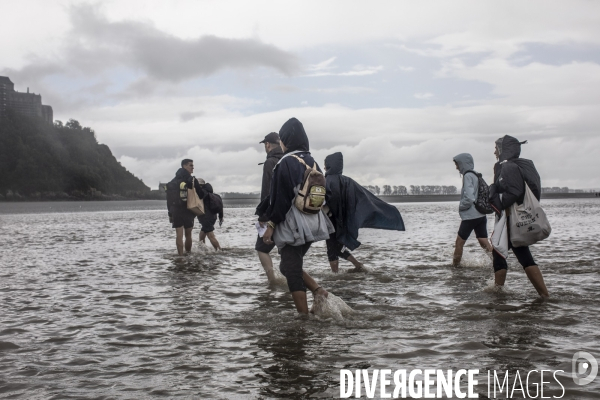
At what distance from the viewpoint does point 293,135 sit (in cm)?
615

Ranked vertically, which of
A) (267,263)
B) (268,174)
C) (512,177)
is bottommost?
(267,263)

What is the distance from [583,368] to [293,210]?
2900 millimetres

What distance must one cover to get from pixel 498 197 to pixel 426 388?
351 centimetres

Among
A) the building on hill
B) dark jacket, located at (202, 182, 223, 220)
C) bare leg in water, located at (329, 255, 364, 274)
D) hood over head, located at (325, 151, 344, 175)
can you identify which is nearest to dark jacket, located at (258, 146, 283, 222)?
hood over head, located at (325, 151, 344, 175)

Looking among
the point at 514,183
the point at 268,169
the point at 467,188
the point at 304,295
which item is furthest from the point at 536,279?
the point at 268,169

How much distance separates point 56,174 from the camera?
159 metres

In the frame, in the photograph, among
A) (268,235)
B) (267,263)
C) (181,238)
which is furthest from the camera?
(181,238)

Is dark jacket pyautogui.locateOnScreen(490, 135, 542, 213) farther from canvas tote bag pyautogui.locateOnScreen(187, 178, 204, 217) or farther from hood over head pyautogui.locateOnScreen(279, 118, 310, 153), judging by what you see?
canvas tote bag pyautogui.locateOnScreen(187, 178, 204, 217)

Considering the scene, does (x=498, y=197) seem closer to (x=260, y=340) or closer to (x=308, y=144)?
(x=308, y=144)

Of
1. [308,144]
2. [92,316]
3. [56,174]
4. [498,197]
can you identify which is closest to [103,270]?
[92,316]

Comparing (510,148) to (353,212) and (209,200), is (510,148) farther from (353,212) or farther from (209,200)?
(209,200)

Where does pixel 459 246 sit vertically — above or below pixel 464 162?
below

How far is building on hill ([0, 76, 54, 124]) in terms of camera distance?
185750 mm

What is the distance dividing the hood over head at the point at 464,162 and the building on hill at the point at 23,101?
19343 centimetres
